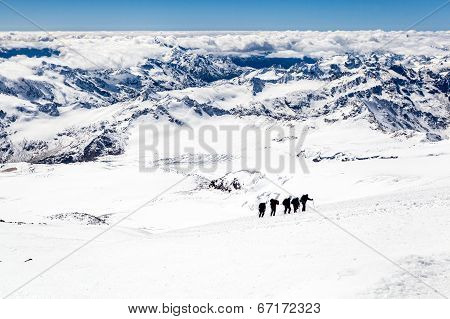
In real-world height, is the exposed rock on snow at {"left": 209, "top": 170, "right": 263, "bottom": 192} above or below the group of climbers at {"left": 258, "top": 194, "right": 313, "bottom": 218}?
below

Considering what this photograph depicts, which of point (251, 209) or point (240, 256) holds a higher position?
point (240, 256)

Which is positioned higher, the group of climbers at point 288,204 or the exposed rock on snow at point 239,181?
the group of climbers at point 288,204

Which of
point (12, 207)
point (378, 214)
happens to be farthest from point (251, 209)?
point (12, 207)

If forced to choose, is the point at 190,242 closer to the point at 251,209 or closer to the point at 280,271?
the point at 280,271

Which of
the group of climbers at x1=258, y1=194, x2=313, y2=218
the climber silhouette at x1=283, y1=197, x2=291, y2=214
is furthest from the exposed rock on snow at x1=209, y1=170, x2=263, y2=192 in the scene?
the climber silhouette at x1=283, y1=197, x2=291, y2=214

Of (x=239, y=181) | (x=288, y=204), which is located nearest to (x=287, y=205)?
(x=288, y=204)

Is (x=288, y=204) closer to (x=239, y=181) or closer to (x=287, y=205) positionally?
(x=287, y=205)

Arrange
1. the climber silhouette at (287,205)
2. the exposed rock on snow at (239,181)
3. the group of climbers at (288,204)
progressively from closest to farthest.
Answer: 1. the group of climbers at (288,204)
2. the climber silhouette at (287,205)
3. the exposed rock on snow at (239,181)

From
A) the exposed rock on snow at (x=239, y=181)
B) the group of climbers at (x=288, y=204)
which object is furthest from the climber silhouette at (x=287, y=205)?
the exposed rock on snow at (x=239, y=181)

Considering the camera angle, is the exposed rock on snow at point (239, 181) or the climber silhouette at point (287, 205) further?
the exposed rock on snow at point (239, 181)

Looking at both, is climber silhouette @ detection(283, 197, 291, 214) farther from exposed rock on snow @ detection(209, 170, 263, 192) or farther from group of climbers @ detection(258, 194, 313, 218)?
exposed rock on snow @ detection(209, 170, 263, 192)

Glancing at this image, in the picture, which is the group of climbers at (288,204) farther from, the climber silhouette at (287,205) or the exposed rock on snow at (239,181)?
the exposed rock on snow at (239,181)
